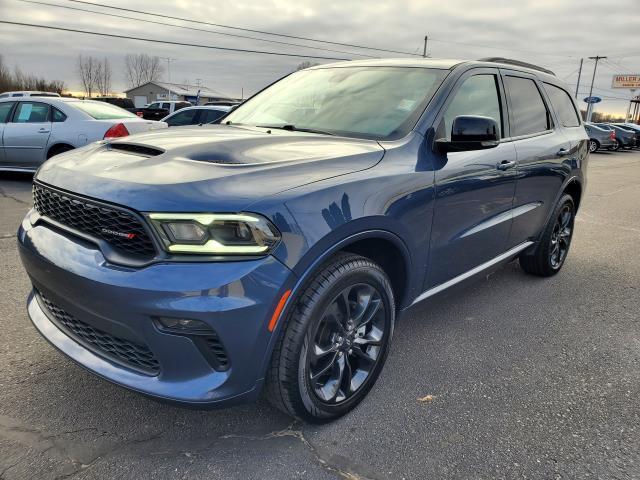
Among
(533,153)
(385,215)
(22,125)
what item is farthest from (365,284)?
(22,125)

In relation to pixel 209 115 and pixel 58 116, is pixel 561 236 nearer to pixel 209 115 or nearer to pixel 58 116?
pixel 58 116

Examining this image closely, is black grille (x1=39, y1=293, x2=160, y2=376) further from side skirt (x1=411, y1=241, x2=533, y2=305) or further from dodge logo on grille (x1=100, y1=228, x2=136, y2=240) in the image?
side skirt (x1=411, y1=241, x2=533, y2=305)

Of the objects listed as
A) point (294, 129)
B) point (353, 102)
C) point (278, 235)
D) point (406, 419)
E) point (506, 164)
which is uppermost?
point (353, 102)

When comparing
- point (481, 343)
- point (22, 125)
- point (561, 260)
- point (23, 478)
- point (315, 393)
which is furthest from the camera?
point (22, 125)

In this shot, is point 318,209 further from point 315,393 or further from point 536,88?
point 536,88

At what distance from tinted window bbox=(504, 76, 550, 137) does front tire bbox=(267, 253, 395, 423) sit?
191 centimetres

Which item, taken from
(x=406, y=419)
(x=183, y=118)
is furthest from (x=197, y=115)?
(x=406, y=419)

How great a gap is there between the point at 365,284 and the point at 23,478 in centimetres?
166

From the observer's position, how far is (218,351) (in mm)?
1978

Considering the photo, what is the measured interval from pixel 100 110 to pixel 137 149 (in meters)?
7.36

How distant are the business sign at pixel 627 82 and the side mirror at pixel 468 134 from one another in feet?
279

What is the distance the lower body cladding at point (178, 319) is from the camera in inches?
74.2

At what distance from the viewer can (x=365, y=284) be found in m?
2.46

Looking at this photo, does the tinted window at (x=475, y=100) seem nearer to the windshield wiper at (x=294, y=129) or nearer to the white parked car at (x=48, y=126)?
the windshield wiper at (x=294, y=129)
